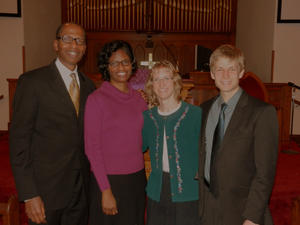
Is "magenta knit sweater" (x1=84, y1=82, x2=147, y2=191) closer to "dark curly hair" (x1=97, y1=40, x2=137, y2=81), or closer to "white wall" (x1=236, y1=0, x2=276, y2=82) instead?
"dark curly hair" (x1=97, y1=40, x2=137, y2=81)

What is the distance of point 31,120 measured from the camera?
1540 millimetres

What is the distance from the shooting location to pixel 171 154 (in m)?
1.61

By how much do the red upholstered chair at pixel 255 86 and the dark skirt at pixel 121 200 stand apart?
7.07 ft

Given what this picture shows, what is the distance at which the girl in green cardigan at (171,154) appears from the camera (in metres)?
1.60

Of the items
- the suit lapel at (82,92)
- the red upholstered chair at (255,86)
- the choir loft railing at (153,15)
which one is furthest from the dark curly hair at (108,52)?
the choir loft railing at (153,15)

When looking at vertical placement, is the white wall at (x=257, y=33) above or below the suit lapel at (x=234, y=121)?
above

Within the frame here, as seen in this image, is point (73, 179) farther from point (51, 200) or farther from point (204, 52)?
point (204, 52)

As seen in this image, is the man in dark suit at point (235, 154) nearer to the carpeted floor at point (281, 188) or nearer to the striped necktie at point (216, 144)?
the striped necktie at point (216, 144)

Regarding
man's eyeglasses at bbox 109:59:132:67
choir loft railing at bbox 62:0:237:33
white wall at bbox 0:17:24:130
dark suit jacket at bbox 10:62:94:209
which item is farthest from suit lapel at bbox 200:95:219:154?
choir loft railing at bbox 62:0:237:33

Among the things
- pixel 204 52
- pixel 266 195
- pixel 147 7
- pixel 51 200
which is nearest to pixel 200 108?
pixel 266 195

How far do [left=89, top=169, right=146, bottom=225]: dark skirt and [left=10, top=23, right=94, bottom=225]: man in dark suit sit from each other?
10 cm

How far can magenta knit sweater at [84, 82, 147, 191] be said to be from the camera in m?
1.60

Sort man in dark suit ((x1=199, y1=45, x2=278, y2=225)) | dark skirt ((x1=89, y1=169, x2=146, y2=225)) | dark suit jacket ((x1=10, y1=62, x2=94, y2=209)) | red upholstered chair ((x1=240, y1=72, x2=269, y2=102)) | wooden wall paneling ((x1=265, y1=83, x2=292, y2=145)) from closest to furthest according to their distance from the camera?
man in dark suit ((x1=199, y1=45, x2=278, y2=225))
dark suit jacket ((x1=10, y1=62, x2=94, y2=209))
dark skirt ((x1=89, y1=169, x2=146, y2=225))
red upholstered chair ((x1=240, y1=72, x2=269, y2=102))
wooden wall paneling ((x1=265, y1=83, x2=292, y2=145))

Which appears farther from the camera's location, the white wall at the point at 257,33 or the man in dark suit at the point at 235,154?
the white wall at the point at 257,33
